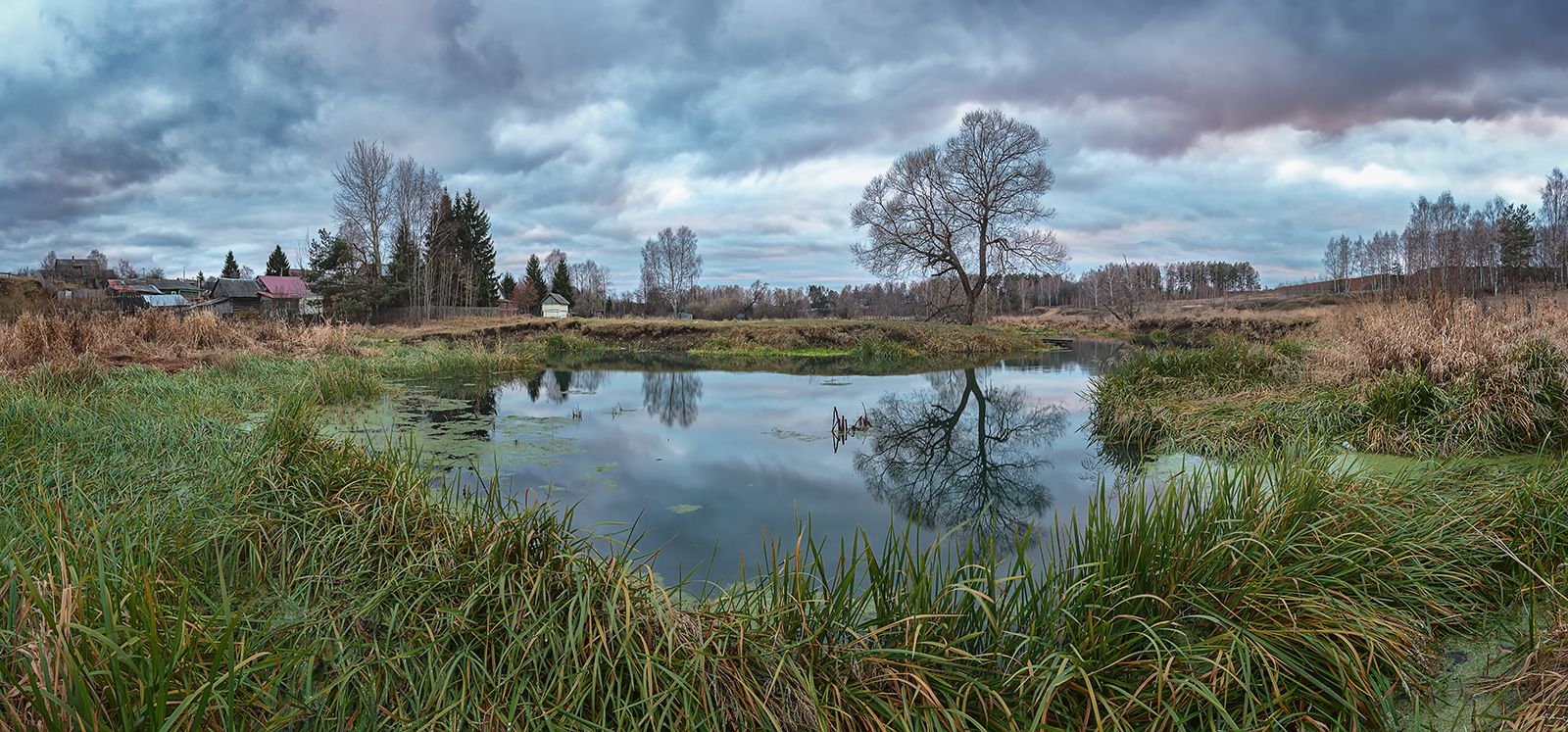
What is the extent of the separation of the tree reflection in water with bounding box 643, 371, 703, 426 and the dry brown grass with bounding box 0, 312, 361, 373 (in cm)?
743

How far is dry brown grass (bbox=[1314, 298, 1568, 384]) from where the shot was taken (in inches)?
259

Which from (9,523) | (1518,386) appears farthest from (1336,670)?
(9,523)

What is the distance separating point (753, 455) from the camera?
352 inches

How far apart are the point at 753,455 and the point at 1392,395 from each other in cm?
682

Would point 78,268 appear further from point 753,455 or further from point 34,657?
point 34,657

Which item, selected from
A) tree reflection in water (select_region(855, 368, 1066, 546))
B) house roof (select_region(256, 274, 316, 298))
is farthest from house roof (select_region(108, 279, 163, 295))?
tree reflection in water (select_region(855, 368, 1066, 546))

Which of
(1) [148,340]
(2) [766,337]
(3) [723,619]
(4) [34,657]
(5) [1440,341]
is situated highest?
(1) [148,340]

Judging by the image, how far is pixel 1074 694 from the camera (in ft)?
8.71

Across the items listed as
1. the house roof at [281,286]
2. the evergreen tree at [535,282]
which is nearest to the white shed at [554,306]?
the evergreen tree at [535,282]

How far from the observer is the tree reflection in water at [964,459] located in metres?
6.37

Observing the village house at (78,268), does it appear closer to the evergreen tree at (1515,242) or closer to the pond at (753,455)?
the pond at (753,455)

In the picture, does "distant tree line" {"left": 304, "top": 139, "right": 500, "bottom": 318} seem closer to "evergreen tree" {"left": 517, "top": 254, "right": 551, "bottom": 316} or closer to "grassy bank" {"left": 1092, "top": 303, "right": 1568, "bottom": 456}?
"evergreen tree" {"left": 517, "top": 254, "right": 551, "bottom": 316}

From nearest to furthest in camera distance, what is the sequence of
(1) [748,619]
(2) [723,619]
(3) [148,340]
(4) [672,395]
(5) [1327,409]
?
1. (1) [748,619]
2. (2) [723,619]
3. (5) [1327,409]
4. (3) [148,340]
5. (4) [672,395]

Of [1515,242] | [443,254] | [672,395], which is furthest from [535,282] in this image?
[1515,242]
